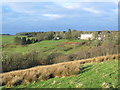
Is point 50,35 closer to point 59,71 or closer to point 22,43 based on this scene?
point 22,43

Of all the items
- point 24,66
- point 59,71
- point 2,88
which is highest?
point 59,71

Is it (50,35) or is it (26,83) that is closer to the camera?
(26,83)

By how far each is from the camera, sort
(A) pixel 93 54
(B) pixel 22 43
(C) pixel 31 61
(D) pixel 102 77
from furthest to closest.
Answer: (B) pixel 22 43, (A) pixel 93 54, (C) pixel 31 61, (D) pixel 102 77

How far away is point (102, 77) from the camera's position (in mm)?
8305

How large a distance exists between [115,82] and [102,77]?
44.9 inches

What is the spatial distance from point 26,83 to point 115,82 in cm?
518

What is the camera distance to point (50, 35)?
8656 centimetres

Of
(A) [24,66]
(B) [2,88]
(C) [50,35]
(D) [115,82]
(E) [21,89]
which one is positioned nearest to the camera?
(D) [115,82]

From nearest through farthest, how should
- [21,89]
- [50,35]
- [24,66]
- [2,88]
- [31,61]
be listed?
[21,89] → [2,88] → [24,66] → [31,61] → [50,35]

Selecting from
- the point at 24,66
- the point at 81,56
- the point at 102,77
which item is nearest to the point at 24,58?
the point at 24,66

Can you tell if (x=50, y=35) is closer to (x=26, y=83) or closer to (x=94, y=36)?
(x=94, y=36)

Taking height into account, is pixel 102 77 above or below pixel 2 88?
above

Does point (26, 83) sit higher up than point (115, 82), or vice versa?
point (115, 82)

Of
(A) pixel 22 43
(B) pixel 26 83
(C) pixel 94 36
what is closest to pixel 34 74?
(B) pixel 26 83
